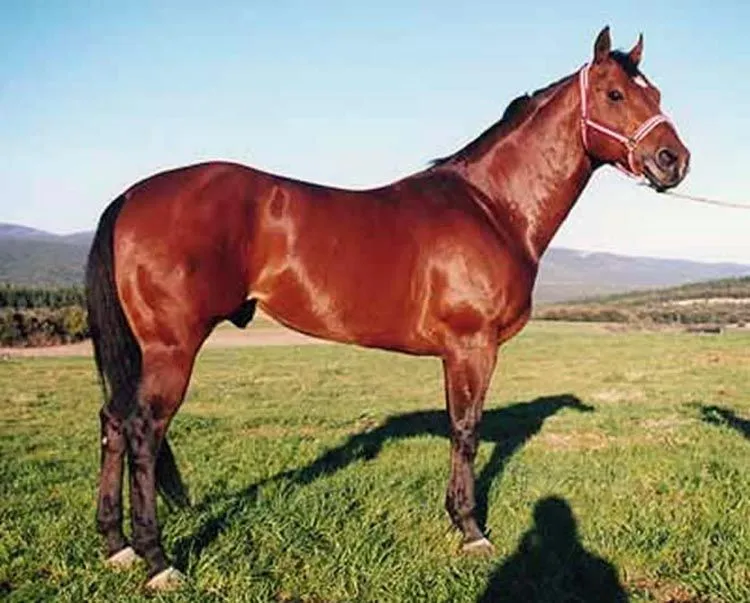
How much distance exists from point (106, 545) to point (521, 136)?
14.0 feet

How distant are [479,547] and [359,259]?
84.8 inches

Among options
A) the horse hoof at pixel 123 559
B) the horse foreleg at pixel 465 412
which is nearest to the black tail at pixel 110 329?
the horse hoof at pixel 123 559

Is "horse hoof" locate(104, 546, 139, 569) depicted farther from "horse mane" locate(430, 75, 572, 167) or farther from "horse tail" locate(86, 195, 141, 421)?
"horse mane" locate(430, 75, 572, 167)

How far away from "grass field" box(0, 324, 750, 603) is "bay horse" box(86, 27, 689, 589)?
388 mm

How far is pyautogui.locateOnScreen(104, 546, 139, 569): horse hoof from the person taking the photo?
486 cm

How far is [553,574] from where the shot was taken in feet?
15.9

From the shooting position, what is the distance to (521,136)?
6.13 metres

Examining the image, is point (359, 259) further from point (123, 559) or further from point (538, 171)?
point (123, 559)

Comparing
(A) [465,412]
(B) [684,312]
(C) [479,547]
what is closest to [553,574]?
(C) [479,547]

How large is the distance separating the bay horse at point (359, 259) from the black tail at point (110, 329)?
0.01 meters

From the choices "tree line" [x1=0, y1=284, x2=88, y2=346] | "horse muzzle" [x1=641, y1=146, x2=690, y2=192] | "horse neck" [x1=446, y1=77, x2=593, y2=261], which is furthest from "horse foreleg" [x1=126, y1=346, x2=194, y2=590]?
"tree line" [x1=0, y1=284, x2=88, y2=346]

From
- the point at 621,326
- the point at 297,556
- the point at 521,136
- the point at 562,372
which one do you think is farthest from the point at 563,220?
the point at 621,326

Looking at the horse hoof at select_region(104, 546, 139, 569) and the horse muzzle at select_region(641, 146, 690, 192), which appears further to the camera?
the horse muzzle at select_region(641, 146, 690, 192)

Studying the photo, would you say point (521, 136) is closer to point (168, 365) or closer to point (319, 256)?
point (319, 256)
